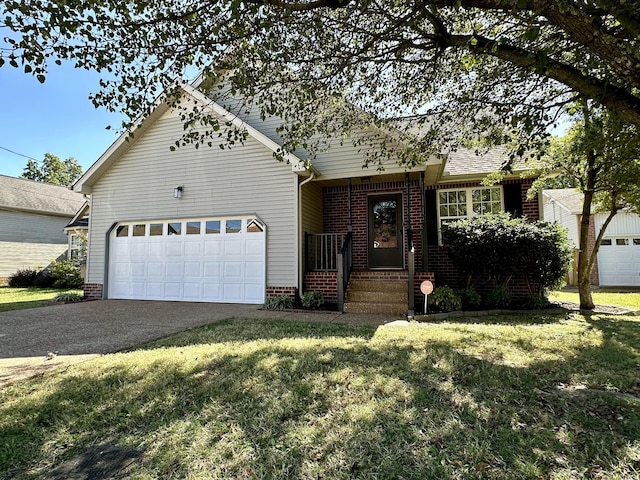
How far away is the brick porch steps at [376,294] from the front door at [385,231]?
124cm

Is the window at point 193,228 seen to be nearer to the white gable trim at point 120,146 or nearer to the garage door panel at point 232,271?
the garage door panel at point 232,271

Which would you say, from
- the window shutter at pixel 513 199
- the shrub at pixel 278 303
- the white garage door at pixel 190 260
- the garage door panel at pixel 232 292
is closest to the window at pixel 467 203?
the window shutter at pixel 513 199

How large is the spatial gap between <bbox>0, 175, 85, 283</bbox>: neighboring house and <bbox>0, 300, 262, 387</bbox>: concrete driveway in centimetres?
1197

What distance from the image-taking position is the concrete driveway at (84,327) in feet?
14.3

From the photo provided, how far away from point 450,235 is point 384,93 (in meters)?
3.95

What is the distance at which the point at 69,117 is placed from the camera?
16.1 m

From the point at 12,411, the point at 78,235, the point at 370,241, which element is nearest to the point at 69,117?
the point at 78,235

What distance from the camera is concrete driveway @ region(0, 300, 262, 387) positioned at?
437 centimetres

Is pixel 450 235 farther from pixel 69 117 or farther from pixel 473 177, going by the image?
pixel 69 117

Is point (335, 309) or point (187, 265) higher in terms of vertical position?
point (187, 265)

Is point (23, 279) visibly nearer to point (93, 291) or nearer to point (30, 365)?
point (93, 291)

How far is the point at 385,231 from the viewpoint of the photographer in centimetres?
1009

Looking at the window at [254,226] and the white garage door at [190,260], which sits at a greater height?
the window at [254,226]

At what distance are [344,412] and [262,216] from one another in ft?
22.9
